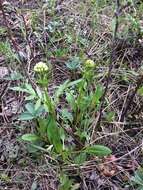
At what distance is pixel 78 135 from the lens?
1731 mm

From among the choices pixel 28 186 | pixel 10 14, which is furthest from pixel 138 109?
pixel 10 14

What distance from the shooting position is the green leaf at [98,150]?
160cm

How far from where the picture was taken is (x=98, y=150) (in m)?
1.61

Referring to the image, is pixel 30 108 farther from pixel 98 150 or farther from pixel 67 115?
pixel 98 150

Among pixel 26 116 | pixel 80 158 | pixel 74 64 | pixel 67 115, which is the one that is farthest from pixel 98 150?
pixel 74 64

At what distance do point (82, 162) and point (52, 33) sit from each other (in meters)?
0.97

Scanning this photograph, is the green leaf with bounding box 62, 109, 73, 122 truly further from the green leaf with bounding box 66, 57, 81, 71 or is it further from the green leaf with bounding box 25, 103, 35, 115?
the green leaf with bounding box 66, 57, 81, 71

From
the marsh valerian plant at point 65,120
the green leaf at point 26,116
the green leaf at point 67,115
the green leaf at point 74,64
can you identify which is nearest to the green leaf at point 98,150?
the marsh valerian plant at point 65,120

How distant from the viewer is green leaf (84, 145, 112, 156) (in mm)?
1600

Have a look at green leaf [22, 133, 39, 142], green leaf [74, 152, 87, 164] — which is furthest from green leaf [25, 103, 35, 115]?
green leaf [74, 152, 87, 164]

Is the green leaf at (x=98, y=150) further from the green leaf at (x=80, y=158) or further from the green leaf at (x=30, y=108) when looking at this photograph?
the green leaf at (x=30, y=108)

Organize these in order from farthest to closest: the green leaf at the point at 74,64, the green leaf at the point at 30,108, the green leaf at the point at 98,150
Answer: the green leaf at the point at 74,64 → the green leaf at the point at 30,108 → the green leaf at the point at 98,150

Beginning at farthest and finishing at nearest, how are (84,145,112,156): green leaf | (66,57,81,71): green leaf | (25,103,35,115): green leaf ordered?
1. (66,57,81,71): green leaf
2. (25,103,35,115): green leaf
3. (84,145,112,156): green leaf

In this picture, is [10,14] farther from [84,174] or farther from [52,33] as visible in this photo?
[84,174]
